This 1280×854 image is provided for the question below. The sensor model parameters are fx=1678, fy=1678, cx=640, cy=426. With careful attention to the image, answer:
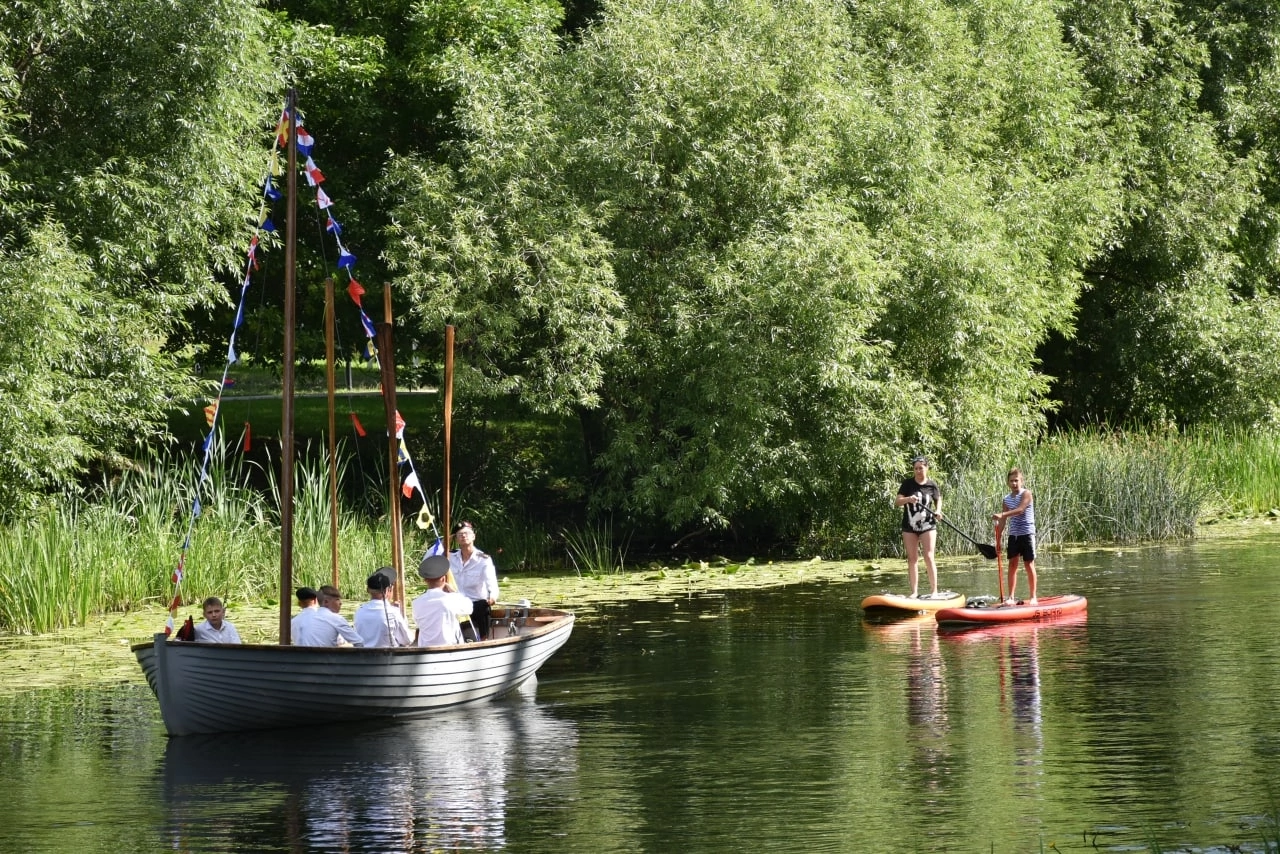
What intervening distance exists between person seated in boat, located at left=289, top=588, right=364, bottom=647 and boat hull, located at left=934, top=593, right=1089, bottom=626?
7446 millimetres

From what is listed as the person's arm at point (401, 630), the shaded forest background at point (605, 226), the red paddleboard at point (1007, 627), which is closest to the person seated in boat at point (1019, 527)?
the red paddleboard at point (1007, 627)

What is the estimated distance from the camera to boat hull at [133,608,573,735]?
1345 centimetres

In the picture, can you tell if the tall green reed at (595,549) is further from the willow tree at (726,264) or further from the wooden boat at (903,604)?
the wooden boat at (903,604)

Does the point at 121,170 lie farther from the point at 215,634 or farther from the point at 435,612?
the point at 435,612

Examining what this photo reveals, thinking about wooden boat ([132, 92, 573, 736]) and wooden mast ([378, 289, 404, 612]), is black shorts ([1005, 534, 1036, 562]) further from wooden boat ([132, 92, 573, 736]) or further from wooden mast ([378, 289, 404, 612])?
wooden mast ([378, 289, 404, 612])

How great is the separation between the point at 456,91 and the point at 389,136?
8.66ft

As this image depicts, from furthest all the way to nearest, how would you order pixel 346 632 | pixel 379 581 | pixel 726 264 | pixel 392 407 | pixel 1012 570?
pixel 726 264
pixel 1012 570
pixel 392 407
pixel 379 581
pixel 346 632

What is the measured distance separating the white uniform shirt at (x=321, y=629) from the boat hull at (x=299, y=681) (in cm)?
51

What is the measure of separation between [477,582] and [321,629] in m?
2.74

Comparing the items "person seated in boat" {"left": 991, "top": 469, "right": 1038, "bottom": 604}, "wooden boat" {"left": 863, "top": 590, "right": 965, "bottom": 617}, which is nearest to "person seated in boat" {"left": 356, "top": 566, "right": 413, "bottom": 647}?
"wooden boat" {"left": 863, "top": 590, "right": 965, "bottom": 617}

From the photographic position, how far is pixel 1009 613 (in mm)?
19172

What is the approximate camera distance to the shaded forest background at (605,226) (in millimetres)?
24609

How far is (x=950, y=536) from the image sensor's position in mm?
27172

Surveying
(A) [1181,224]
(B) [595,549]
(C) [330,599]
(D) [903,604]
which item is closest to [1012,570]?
(D) [903,604]
